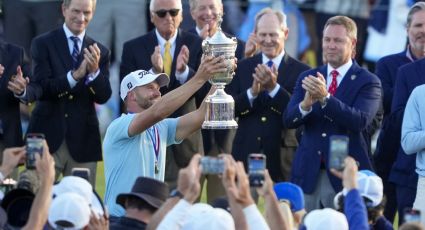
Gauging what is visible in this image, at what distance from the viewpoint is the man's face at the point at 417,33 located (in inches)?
629

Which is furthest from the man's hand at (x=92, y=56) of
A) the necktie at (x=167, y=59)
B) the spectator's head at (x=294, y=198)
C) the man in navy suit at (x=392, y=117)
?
the spectator's head at (x=294, y=198)

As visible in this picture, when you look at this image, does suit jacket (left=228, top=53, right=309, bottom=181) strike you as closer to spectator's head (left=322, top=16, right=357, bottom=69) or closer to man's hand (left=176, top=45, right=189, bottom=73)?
man's hand (left=176, top=45, right=189, bottom=73)

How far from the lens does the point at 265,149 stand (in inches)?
638

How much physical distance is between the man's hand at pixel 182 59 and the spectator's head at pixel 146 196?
3.75 metres

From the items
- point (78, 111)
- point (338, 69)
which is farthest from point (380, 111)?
point (78, 111)

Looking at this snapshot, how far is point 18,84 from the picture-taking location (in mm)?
16125

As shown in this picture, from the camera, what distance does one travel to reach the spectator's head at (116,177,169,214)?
39.3 feet

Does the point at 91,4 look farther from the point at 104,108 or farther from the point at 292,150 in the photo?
the point at 104,108

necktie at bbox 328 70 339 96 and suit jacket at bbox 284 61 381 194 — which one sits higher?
necktie at bbox 328 70 339 96

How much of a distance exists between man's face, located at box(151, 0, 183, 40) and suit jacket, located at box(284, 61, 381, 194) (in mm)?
1681

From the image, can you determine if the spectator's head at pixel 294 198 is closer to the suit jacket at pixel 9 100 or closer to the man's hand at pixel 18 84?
the man's hand at pixel 18 84

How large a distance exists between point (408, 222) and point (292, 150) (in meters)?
5.14

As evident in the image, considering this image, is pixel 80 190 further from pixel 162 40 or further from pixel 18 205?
pixel 162 40

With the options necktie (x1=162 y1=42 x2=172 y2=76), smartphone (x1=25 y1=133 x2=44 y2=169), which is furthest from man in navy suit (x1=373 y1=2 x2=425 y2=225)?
smartphone (x1=25 y1=133 x2=44 y2=169)
